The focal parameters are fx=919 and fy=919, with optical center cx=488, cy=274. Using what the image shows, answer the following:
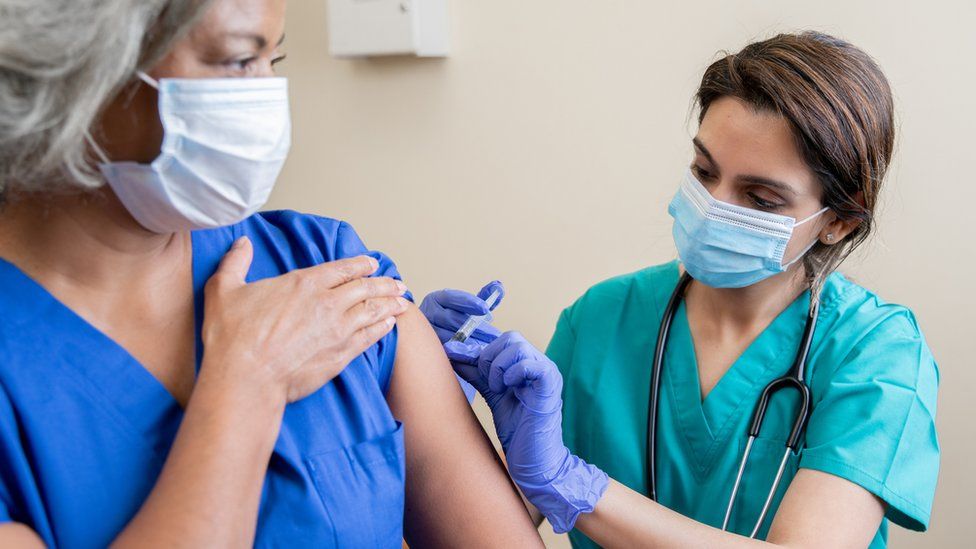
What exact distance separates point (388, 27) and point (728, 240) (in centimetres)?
102

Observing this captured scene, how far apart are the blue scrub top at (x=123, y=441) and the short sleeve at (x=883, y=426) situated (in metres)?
0.69

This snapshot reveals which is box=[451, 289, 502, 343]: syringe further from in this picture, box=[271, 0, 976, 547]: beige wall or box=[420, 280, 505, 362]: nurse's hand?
box=[271, 0, 976, 547]: beige wall

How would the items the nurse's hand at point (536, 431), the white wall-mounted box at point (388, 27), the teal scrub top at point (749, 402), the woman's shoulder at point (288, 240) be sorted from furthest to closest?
the white wall-mounted box at point (388, 27), the teal scrub top at point (749, 402), the nurse's hand at point (536, 431), the woman's shoulder at point (288, 240)

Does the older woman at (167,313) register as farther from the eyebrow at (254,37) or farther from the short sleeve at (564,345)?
the short sleeve at (564,345)

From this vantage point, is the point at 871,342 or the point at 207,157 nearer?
the point at 207,157

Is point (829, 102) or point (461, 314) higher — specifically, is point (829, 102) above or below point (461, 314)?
above

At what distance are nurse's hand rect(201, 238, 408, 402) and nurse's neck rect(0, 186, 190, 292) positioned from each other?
0.38 feet

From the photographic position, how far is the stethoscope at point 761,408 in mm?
1412

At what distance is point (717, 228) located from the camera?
144cm

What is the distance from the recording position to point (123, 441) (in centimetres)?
92

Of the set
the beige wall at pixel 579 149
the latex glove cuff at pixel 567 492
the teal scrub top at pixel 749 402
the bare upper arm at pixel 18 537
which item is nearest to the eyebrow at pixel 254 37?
the bare upper arm at pixel 18 537

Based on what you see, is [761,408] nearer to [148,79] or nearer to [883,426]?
[883,426]

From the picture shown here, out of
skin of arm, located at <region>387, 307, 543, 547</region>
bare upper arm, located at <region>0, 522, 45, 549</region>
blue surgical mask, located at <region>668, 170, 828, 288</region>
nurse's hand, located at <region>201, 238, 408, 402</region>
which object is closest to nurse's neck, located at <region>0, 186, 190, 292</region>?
nurse's hand, located at <region>201, 238, 408, 402</region>

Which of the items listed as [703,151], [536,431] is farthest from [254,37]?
[703,151]
